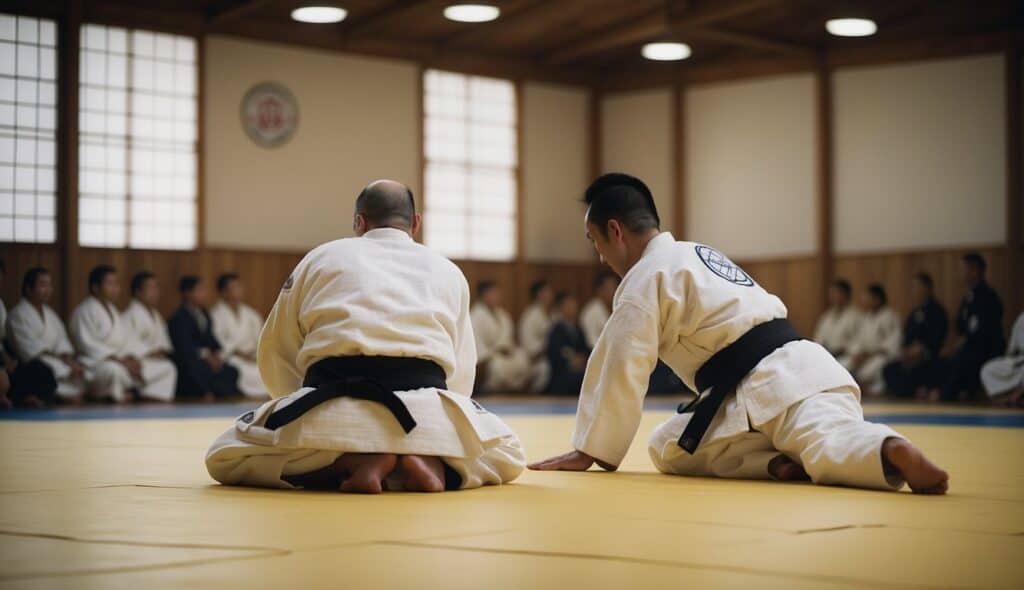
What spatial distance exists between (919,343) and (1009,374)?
1510 millimetres

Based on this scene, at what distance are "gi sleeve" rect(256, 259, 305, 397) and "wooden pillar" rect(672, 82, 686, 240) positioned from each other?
33.9 feet

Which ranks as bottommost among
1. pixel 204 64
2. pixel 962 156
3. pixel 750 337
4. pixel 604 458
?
pixel 604 458

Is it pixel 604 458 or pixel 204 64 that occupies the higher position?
pixel 204 64

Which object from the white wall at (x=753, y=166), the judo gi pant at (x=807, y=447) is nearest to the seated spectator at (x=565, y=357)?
the white wall at (x=753, y=166)

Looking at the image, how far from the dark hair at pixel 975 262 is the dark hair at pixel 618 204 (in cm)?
778

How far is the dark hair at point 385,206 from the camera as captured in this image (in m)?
3.70

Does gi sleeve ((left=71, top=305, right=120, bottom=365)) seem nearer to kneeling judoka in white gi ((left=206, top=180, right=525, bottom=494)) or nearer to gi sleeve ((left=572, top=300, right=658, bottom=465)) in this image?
kneeling judoka in white gi ((left=206, top=180, right=525, bottom=494))

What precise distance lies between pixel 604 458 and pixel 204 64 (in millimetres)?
8766

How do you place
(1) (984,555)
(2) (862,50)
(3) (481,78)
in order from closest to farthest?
(1) (984,555), (2) (862,50), (3) (481,78)

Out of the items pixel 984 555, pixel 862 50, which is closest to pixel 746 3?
pixel 862 50

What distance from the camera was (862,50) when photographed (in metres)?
12.8

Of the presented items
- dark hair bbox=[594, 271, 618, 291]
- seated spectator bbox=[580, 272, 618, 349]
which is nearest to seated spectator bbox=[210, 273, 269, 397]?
seated spectator bbox=[580, 272, 618, 349]

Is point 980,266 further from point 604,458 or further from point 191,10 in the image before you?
point 604,458

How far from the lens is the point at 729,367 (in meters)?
3.78
